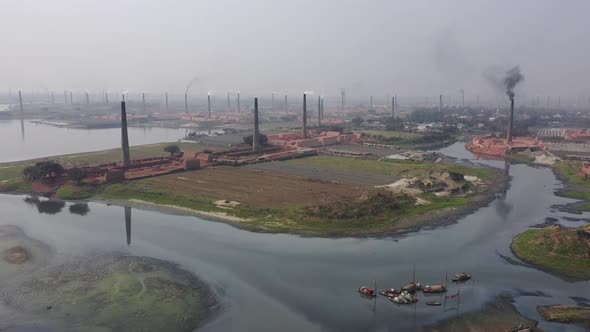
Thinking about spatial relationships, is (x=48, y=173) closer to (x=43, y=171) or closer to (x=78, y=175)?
(x=43, y=171)

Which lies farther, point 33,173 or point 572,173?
point 572,173

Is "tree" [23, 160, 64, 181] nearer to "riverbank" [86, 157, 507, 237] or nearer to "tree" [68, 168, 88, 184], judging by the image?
"tree" [68, 168, 88, 184]

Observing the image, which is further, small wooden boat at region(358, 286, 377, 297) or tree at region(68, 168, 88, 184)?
tree at region(68, 168, 88, 184)

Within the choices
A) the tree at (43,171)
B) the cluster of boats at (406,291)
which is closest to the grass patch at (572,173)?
the cluster of boats at (406,291)

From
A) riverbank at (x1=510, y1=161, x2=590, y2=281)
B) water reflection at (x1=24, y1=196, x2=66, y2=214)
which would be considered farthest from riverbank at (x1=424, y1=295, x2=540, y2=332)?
water reflection at (x1=24, y1=196, x2=66, y2=214)

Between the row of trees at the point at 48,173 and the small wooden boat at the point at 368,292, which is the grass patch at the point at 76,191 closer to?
the row of trees at the point at 48,173

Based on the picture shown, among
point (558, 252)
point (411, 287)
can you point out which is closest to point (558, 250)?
point (558, 252)
